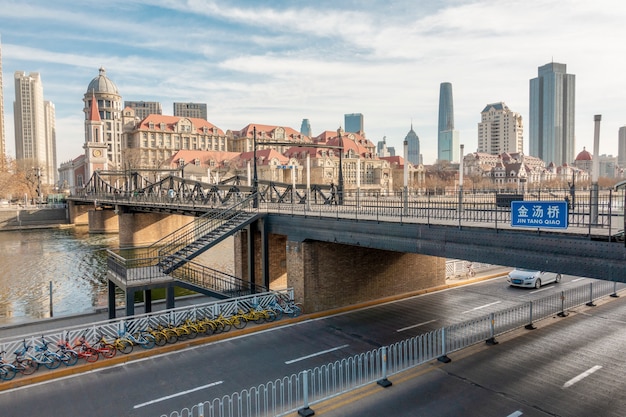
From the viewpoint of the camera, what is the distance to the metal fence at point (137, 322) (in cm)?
1391

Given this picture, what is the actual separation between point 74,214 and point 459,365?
83.8m

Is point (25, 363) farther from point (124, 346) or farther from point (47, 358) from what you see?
point (124, 346)

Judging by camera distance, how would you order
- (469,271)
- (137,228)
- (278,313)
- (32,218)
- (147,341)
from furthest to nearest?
(32,218)
(137,228)
(469,271)
(278,313)
(147,341)

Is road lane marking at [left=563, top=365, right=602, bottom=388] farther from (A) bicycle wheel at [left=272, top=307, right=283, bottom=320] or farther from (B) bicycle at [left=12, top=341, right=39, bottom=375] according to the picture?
(B) bicycle at [left=12, top=341, right=39, bottom=375]

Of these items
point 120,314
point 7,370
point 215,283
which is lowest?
point 120,314

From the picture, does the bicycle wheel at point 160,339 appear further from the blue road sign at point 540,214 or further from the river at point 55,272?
the blue road sign at point 540,214

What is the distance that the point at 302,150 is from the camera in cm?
12825

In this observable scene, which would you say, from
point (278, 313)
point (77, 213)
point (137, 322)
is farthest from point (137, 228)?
point (137, 322)

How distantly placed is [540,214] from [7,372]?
49.1ft

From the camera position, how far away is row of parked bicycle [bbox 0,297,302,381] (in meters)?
12.9

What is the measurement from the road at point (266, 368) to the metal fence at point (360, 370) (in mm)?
502

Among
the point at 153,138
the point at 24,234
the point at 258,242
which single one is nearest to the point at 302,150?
the point at 153,138

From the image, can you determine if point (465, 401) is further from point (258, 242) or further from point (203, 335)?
point (258, 242)

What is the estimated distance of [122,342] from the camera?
46.8ft
